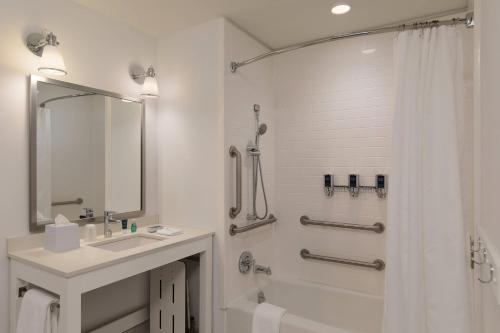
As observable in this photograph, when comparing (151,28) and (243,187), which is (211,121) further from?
(151,28)

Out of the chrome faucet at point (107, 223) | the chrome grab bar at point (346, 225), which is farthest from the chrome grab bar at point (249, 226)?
the chrome faucet at point (107, 223)

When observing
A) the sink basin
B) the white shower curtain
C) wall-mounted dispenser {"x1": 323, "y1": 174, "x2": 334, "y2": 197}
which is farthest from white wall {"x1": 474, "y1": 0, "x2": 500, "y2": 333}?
the sink basin

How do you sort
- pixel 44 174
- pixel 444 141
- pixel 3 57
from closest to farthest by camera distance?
pixel 444 141 < pixel 3 57 < pixel 44 174

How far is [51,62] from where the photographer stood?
177cm

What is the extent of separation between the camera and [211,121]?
233 cm

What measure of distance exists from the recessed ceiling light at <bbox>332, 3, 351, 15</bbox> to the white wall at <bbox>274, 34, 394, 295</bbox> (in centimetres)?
39

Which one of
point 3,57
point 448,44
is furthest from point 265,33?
point 3,57

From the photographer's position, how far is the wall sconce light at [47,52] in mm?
1770

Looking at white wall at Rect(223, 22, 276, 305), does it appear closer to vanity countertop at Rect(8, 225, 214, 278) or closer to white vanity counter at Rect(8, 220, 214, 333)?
white vanity counter at Rect(8, 220, 214, 333)

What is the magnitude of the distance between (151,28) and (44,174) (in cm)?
134

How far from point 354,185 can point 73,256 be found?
1.98 m

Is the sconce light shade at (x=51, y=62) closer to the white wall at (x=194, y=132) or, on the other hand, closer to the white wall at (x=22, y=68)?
the white wall at (x=22, y=68)

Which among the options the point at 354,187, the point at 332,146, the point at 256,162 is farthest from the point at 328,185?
the point at 256,162

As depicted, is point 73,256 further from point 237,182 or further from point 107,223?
point 237,182
